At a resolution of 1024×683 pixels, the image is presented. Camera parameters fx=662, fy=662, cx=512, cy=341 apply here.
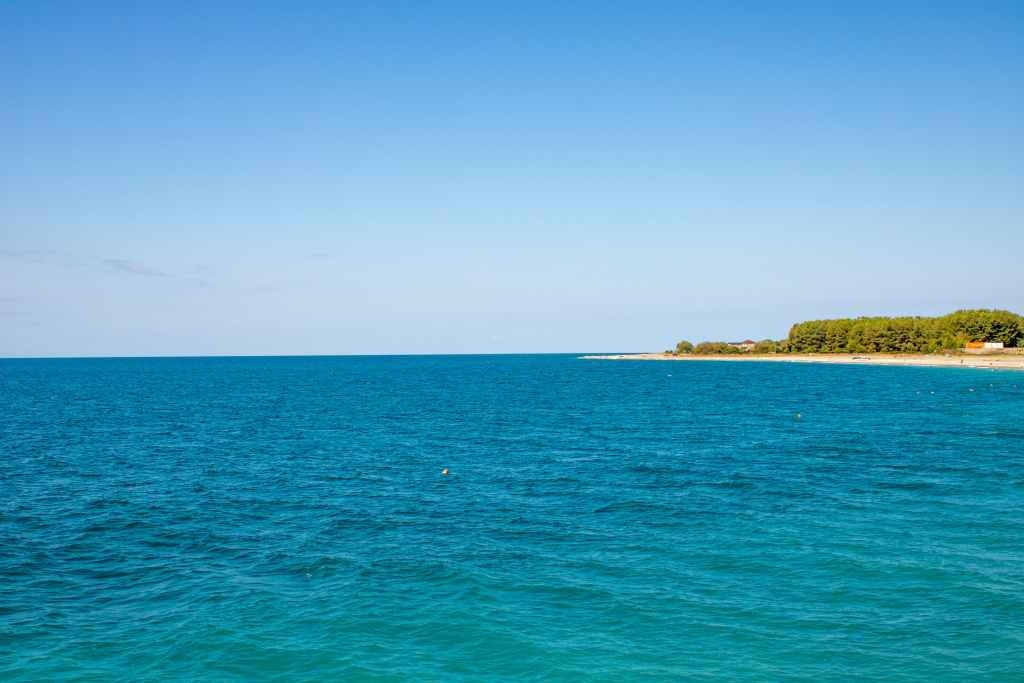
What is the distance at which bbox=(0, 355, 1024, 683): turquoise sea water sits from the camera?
17.0 metres

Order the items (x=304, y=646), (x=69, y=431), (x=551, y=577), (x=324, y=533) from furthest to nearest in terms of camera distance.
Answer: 1. (x=69, y=431)
2. (x=324, y=533)
3. (x=551, y=577)
4. (x=304, y=646)

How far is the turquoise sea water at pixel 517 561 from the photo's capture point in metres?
17.0

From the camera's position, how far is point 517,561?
78.5 feet

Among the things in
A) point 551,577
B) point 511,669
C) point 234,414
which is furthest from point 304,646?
point 234,414

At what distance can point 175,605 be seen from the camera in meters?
20.3

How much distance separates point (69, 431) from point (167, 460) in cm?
2483

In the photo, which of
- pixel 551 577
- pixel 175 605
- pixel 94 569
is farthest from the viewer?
pixel 94 569

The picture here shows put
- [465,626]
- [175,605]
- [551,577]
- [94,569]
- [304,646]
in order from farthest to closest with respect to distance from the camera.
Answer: [94,569]
[551,577]
[175,605]
[465,626]
[304,646]

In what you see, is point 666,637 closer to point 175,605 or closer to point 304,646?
point 304,646

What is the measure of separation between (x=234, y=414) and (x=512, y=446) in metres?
44.9

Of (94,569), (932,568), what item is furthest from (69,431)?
(932,568)

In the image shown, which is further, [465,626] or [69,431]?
[69,431]

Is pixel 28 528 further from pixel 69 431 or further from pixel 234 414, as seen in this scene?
pixel 234 414

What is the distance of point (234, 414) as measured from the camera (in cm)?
8144
